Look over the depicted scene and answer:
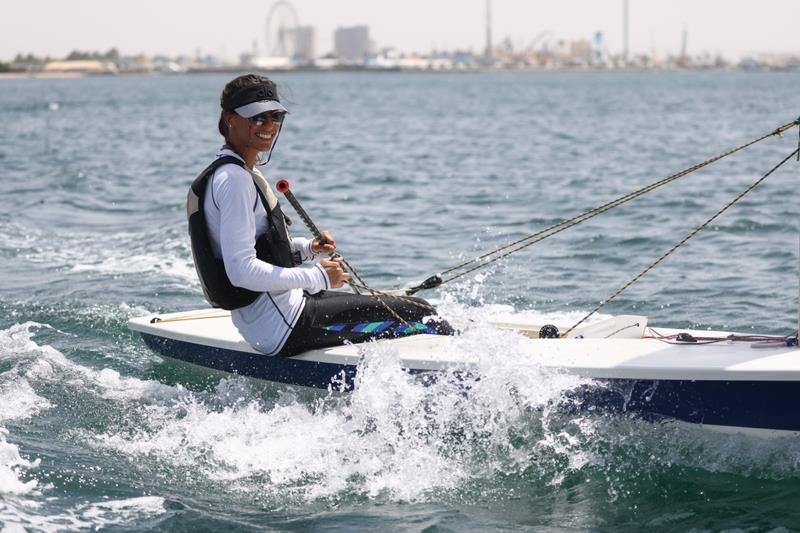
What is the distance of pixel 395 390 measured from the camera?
5969 mm

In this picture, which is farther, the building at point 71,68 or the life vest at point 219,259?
the building at point 71,68

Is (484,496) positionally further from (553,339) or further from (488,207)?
(488,207)

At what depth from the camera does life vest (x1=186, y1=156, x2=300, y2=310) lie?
5746mm

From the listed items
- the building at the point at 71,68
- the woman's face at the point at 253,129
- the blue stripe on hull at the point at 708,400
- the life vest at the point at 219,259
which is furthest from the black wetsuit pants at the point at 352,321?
the building at the point at 71,68

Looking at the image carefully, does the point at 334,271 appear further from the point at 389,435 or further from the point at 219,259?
the point at 389,435

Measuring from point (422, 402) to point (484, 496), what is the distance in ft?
2.38

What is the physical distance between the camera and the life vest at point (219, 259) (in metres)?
5.75

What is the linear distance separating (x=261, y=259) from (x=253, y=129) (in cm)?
69

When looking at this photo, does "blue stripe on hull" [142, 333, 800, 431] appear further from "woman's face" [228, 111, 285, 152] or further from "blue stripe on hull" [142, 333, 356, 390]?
"woman's face" [228, 111, 285, 152]

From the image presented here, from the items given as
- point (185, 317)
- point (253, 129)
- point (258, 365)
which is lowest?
point (258, 365)

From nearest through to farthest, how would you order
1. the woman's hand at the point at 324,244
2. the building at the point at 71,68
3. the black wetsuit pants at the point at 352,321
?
the woman's hand at the point at 324,244 → the black wetsuit pants at the point at 352,321 → the building at the point at 71,68

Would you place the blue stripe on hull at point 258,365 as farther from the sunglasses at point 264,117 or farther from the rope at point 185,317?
the sunglasses at point 264,117

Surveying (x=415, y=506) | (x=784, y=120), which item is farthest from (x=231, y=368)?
(x=784, y=120)

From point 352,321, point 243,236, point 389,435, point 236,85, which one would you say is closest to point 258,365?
point 352,321
